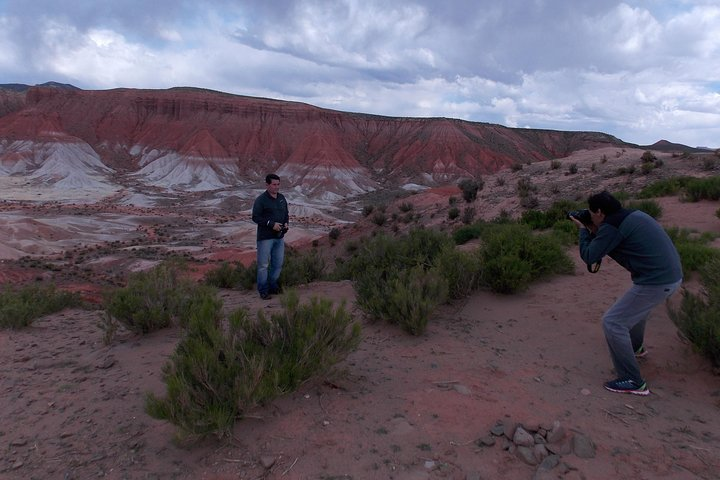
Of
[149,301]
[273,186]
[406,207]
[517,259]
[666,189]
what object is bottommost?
[406,207]

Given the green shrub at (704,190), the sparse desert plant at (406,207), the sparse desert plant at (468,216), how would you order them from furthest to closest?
the sparse desert plant at (406,207), the sparse desert plant at (468,216), the green shrub at (704,190)

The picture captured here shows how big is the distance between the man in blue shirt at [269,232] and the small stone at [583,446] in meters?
4.77

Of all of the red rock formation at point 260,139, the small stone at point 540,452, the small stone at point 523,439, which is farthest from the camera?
the red rock formation at point 260,139

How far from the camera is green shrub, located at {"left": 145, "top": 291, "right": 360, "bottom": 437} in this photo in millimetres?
3125

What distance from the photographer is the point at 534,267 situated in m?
7.12

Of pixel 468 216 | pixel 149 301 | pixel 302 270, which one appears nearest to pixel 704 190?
pixel 468 216

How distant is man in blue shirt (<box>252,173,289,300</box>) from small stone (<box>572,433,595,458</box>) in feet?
15.6

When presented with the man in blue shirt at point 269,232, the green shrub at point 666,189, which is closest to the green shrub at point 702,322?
the man in blue shirt at point 269,232

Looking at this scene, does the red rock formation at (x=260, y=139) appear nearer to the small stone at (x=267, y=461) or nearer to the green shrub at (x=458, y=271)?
the green shrub at (x=458, y=271)

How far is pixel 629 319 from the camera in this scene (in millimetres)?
4039

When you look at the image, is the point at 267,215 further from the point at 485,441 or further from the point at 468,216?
the point at 468,216

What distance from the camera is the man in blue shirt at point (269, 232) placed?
714 centimetres

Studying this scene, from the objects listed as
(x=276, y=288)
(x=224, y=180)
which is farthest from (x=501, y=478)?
(x=224, y=180)

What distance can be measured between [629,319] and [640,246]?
58 cm
